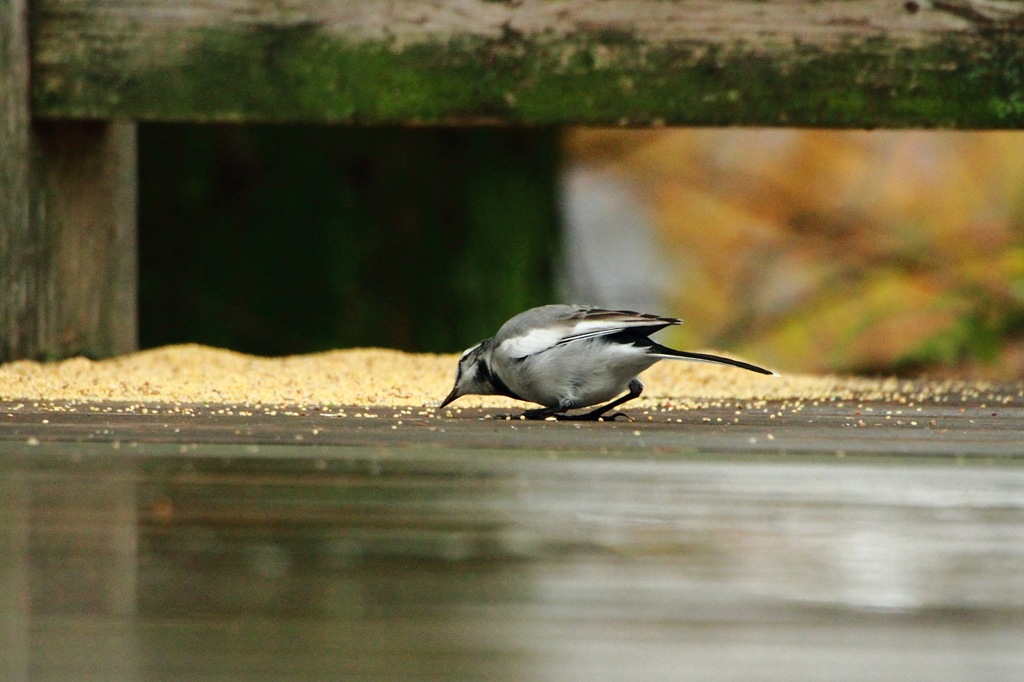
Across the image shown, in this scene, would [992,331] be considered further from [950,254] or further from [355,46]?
[355,46]

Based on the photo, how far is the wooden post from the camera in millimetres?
3301

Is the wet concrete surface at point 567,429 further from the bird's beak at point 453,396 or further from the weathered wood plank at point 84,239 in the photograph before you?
the weathered wood plank at point 84,239

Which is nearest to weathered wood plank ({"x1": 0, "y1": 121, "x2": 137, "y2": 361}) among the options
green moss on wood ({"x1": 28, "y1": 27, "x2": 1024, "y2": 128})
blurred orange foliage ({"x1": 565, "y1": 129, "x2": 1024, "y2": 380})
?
green moss on wood ({"x1": 28, "y1": 27, "x2": 1024, "y2": 128})

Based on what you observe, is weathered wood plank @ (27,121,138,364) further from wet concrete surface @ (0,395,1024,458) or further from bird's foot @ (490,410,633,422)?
bird's foot @ (490,410,633,422)

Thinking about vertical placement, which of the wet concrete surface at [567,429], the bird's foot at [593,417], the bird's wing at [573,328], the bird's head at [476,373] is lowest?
the bird's foot at [593,417]

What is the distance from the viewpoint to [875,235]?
22.0ft

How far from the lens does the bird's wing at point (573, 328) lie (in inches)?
93.1

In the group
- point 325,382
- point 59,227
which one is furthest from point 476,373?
point 59,227

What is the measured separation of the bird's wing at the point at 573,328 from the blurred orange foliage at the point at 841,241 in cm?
373

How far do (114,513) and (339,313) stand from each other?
3048 millimetres

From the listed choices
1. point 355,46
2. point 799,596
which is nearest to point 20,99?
point 355,46

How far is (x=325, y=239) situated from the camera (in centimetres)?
459

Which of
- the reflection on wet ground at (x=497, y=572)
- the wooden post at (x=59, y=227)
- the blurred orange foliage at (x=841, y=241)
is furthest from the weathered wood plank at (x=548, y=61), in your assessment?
the blurred orange foliage at (x=841, y=241)

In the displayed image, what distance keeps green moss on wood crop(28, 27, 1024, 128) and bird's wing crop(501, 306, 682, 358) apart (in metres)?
0.99
